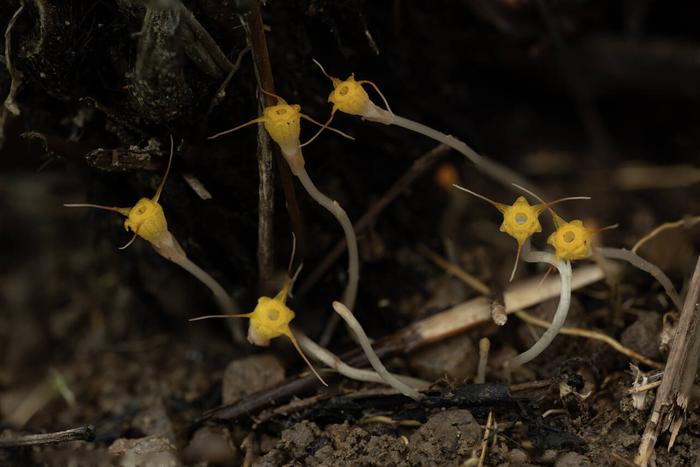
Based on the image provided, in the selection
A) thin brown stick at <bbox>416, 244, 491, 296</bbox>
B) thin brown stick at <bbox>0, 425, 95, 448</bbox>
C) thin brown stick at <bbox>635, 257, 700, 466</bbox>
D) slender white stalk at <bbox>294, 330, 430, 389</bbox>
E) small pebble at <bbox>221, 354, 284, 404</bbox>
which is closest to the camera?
thin brown stick at <bbox>635, 257, 700, 466</bbox>

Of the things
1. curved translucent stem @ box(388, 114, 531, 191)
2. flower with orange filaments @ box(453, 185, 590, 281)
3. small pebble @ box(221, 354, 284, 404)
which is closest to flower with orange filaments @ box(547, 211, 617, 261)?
flower with orange filaments @ box(453, 185, 590, 281)

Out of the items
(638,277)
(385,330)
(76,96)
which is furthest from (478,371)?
(76,96)

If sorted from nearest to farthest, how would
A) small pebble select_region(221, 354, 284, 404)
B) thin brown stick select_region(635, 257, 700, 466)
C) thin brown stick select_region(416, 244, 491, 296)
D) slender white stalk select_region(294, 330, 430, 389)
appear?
1. thin brown stick select_region(635, 257, 700, 466)
2. slender white stalk select_region(294, 330, 430, 389)
3. small pebble select_region(221, 354, 284, 404)
4. thin brown stick select_region(416, 244, 491, 296)

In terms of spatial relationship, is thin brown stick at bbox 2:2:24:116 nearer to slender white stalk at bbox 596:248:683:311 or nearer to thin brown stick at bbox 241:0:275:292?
thin brown stick at bbox 241:0:275:292

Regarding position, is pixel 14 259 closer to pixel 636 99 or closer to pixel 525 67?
pixel 525 67

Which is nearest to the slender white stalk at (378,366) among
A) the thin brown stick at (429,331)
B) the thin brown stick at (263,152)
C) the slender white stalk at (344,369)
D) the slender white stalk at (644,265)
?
the slender white stalk at (344,369)

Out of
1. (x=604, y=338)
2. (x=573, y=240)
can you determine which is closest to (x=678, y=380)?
(x=604, y=338)
